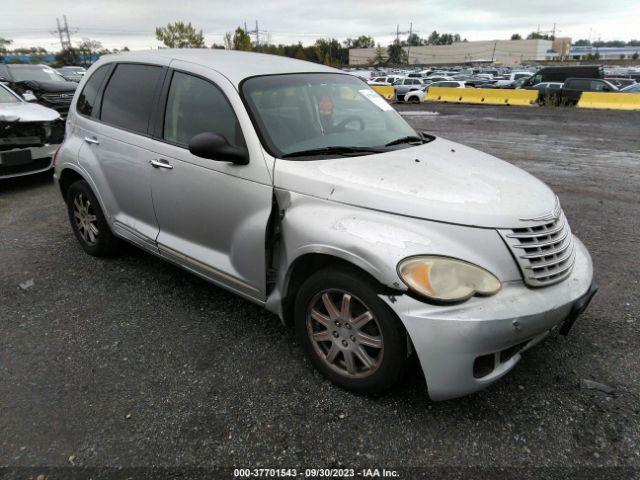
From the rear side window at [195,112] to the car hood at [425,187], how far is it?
1.77ft

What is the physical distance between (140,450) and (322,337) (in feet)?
3.52

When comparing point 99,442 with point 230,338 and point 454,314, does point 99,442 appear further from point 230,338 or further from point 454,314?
point 454,314

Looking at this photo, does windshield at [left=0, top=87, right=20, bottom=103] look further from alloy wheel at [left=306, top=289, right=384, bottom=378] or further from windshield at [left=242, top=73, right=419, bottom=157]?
alloy wheel at [left=306, top=289, right=384, bottom=378]

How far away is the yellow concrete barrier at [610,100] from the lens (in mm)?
16875

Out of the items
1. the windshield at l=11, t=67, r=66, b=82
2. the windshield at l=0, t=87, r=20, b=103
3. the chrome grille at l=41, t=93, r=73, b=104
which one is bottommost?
the chrome grille at l=41, t=93, r=73, b=104

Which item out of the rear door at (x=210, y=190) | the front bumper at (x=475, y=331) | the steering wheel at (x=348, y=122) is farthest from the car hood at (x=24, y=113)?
the front bumper at (x=475, y=331)

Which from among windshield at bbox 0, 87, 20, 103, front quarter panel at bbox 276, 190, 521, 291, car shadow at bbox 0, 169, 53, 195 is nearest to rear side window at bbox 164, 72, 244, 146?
front quarter panel at bbox 276, 190, 521, 291

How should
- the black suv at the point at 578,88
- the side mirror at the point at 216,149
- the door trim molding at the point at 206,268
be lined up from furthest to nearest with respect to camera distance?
the black suv at the point at 578,88
the door trim molding at the point at 206,268
the side mirror at the point at 216,149

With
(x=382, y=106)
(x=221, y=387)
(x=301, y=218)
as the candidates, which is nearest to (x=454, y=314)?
(x=301, y=218)

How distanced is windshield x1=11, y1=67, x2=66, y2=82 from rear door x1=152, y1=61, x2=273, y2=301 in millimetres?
11126

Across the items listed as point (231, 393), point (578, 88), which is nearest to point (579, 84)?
point (578, 88)

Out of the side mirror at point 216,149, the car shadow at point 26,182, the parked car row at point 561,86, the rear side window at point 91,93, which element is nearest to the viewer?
the side mirror at point 216,149

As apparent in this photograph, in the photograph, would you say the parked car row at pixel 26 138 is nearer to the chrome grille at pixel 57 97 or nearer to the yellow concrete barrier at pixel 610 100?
the chrome grille at pixel 57 97

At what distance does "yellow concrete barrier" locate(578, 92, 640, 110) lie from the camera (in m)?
16.9
